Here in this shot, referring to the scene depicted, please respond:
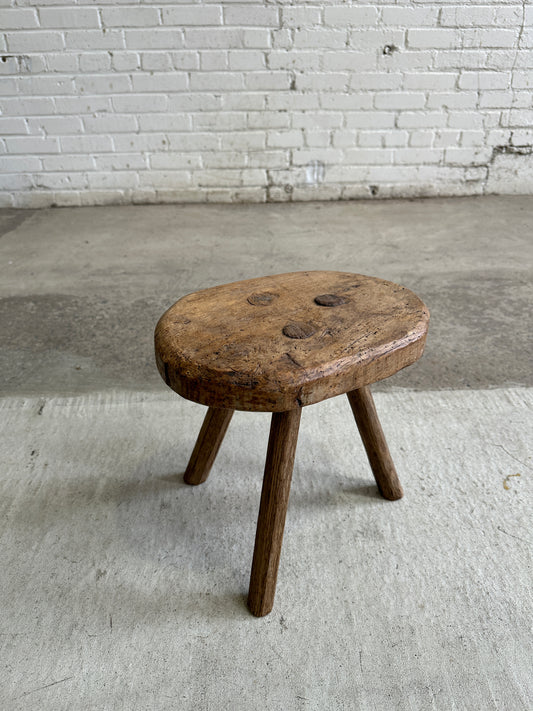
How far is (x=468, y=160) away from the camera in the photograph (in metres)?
3.33

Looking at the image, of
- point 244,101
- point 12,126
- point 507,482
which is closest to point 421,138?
point 244,101

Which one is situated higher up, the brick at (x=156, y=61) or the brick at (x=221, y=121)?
the brick at (x=156, y=61)

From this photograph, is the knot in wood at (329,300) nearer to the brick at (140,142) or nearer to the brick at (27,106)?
the brick at (140,142)

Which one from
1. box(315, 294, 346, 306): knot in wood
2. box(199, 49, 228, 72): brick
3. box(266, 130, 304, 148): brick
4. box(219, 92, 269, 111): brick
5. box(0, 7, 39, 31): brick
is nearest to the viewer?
box(315, 294, 346, 306): knot in wood

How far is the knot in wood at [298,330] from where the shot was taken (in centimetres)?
95

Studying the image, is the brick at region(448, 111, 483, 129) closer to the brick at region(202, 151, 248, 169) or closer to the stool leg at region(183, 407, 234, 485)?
the brick at region(202, 151, 248, 169)

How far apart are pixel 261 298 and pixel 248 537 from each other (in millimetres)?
488

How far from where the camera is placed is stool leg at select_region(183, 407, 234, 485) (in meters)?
1.18

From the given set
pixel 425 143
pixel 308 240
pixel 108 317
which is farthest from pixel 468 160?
pixel 108 317

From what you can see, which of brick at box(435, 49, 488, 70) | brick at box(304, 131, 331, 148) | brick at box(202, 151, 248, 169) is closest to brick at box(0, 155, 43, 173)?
brick at box(202, 151, 248, 169)

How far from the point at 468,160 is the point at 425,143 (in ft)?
0.97

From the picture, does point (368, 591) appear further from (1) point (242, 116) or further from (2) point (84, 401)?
(1) point (242, 116)

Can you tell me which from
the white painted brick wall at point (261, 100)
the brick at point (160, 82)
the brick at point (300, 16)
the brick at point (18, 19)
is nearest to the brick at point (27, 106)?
the white painted brick wall at point (261, 100)

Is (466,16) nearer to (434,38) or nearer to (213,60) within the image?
(434,38)
